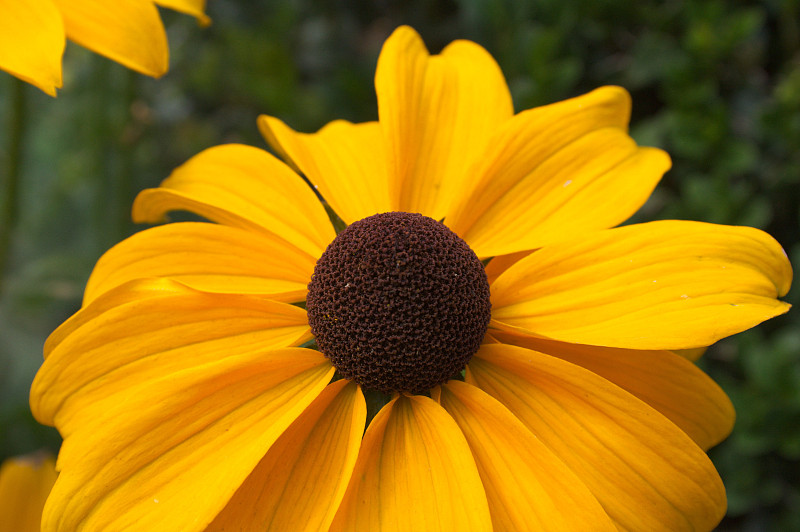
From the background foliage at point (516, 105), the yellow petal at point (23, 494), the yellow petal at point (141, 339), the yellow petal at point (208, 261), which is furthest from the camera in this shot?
the background foliage at point (516, 105)

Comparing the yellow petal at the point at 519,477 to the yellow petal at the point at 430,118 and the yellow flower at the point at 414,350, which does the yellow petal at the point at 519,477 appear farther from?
the yellow petal at the point at 430,118

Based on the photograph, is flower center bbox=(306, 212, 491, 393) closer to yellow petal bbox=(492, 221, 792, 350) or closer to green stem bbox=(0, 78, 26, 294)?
yellow petal bbox=(492, 221, 792, 350)

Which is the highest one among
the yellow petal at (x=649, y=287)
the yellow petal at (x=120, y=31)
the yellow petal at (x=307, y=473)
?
the yellow petal at (x=120, y=31)

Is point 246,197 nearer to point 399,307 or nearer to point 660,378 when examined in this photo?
point 399,307

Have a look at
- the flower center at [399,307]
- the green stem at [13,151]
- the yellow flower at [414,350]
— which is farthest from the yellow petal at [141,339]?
the green stem at [13,151]

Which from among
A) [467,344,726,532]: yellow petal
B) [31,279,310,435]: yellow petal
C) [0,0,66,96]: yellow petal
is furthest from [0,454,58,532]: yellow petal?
[467,344,726,532]: yellow petal

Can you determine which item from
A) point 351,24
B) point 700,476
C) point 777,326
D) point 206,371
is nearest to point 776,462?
point 777,326

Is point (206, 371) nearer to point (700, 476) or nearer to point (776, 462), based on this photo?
point (700, 476)

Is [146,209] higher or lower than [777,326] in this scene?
higher
